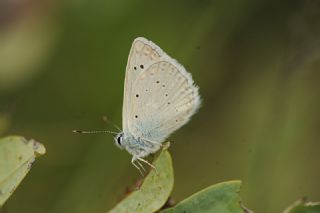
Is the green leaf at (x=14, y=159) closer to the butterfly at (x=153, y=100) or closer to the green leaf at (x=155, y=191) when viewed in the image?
the green leaf at (x=155, y=191)

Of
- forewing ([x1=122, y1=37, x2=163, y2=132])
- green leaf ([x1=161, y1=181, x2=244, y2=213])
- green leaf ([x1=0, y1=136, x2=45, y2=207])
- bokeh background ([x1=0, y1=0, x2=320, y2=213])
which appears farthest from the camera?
bokeh background ([x1=0, y1=0, x2=320, y2=213])

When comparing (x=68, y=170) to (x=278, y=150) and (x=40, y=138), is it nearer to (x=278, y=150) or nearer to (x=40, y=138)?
(x=40, y=138)

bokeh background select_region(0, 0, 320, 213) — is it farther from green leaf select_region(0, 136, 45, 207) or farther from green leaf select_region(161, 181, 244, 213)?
green leaf select_region(161, 181, 244, 213)

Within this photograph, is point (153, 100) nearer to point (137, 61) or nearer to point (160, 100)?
point (160, 100)

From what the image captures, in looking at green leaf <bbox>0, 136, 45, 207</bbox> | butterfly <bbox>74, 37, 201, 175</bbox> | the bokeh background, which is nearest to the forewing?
butterfly <bbox>74, 37, 201, 175</bbox>

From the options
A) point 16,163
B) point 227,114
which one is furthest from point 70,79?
point 16,163

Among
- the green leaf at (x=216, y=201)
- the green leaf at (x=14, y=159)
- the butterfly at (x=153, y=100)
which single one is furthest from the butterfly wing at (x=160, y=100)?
the green leaf at (x=216, y=201)

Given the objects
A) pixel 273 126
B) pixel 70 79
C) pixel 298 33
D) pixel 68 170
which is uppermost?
pixel 298 33
